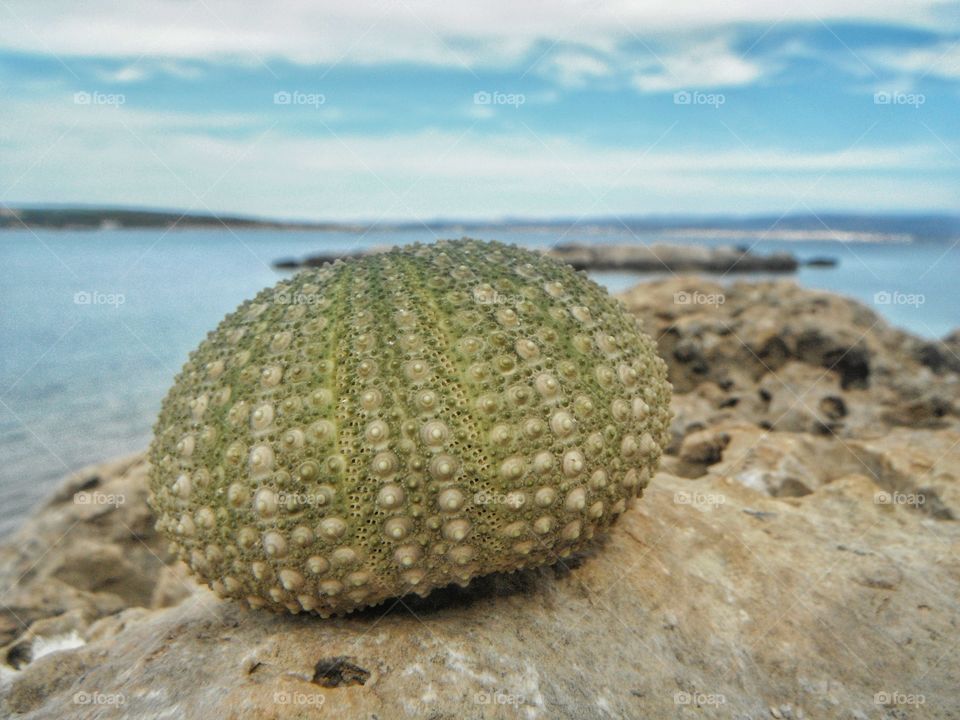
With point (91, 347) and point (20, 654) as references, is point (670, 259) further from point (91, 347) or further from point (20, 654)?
point (20, 654)

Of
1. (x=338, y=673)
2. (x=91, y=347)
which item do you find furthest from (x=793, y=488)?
(x=91, y=347)

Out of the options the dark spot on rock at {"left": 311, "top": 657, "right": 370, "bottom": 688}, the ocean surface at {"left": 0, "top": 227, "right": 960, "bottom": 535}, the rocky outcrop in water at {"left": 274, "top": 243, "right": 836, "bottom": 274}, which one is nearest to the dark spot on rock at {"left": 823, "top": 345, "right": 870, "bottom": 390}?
the ocean surface at {"left": 0, "top": 227, "right": 960, "bottom": 535}

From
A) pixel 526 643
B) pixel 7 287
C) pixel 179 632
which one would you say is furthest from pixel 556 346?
pixel 7 287

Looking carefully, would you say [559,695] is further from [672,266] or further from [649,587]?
[672,266]

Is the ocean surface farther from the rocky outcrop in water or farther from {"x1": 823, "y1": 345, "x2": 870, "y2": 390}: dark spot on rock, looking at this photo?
the rocky outcrop in water

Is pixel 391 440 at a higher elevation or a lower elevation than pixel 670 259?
lower

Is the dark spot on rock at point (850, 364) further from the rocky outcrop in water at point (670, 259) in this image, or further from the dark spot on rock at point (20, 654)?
the rocky outcrop in water at point (670, 259)

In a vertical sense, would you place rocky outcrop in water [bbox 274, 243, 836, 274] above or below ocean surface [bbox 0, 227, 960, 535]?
above
